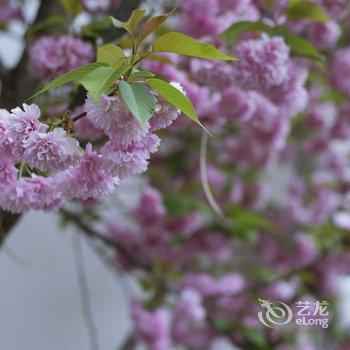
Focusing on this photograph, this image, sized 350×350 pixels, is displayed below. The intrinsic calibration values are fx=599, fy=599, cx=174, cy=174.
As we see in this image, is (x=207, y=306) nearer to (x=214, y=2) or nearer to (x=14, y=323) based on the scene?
(x=14, y=323)

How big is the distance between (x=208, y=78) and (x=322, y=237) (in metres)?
0.78

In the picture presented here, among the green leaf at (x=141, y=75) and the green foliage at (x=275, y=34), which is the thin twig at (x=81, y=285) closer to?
the green foliage at (x=275, y=34)

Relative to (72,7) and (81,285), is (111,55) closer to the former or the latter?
(72,7)

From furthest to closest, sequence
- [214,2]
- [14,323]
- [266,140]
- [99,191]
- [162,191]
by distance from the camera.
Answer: [14,323]
[162,191]
[266,140]
[214,2]
[99,191]

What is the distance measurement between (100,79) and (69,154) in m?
0.08

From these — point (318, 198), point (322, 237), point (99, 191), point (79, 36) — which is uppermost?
point (318, 198)

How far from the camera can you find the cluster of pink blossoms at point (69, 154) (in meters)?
0.48

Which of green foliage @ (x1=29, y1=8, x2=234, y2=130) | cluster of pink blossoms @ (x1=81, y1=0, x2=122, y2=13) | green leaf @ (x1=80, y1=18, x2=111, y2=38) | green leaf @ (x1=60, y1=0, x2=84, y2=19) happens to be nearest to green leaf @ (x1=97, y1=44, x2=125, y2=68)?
green foliage @ (x1=29, y1=8, x2=234, y2=130)

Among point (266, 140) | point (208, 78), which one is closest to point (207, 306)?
point (266, 140)

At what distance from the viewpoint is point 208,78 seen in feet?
2.67

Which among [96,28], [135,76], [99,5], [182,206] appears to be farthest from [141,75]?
[182,206]

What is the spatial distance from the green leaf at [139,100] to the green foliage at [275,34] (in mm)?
328

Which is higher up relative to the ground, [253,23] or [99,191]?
[253,23]

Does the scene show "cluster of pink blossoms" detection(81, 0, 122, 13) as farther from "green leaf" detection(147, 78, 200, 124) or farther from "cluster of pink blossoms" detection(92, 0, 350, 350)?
"green leaf" detection(147, 78, 200, 124)
